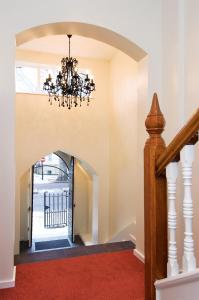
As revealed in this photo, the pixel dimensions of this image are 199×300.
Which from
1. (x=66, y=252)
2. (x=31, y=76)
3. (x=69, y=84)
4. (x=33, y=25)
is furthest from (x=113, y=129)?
(x=33, y=25)

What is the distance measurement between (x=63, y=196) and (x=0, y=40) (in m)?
8.31

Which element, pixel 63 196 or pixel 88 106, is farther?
pixel 63 196

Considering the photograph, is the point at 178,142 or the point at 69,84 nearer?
the point at 178,142

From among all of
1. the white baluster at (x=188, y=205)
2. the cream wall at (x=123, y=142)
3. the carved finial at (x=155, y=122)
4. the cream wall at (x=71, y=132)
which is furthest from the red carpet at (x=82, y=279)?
the cream wall at (x=71, y=132)

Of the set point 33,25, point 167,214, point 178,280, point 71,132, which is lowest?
point 178,280

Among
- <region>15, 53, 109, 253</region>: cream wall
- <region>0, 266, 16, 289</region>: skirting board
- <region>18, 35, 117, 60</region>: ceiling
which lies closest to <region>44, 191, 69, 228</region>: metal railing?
<region>15, 53, 109, 253</region>: cream wall

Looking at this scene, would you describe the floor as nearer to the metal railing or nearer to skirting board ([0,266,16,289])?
skirting board ([0,266,16,289])

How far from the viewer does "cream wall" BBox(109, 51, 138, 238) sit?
15.1 feet

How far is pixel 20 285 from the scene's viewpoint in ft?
7.90

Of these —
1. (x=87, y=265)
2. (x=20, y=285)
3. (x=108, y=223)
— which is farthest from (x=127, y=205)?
(x=20, y=285)

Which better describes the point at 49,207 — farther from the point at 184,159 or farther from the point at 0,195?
the point at 184,159

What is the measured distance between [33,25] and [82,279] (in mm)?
2508

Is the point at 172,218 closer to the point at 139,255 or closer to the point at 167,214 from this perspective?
the point at 167,214

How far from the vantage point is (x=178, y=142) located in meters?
1.30
